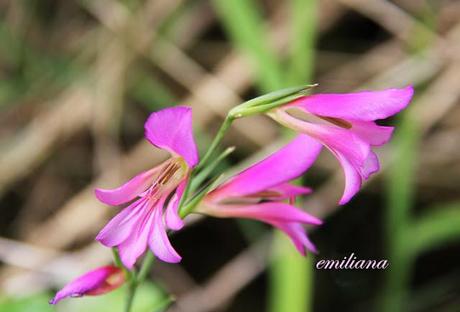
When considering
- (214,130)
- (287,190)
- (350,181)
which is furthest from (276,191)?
(214,130)

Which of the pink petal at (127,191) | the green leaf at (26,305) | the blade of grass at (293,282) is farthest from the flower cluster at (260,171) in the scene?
the blade of grass at (293,282)

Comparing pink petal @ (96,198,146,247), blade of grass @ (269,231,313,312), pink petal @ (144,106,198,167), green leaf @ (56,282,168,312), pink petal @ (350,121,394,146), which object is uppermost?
green leaf @ (56,282,168,312)

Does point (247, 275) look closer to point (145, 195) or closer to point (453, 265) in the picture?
point (453, 265)

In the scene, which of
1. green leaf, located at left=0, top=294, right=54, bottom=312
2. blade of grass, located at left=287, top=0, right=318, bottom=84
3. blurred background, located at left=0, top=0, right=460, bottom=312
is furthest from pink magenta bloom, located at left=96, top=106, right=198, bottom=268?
blurred background, located at left=0, top=0, right=460, bottom=312

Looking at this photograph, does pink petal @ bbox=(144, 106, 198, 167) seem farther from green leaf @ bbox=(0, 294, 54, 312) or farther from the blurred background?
the blurred background

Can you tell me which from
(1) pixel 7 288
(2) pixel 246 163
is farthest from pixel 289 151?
(1) pixel 7 288

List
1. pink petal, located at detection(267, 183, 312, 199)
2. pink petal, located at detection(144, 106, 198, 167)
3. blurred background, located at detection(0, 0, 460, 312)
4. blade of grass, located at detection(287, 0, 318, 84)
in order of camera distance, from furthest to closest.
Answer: blurred background, located at detection(0, 0, 460, 312) < blade of grass, located at detection(287, 0, 318, 84) < pink petal, located at detection(267, 183, 312, 199) < pink petal, located at detection(144, 106, 198, 167)
